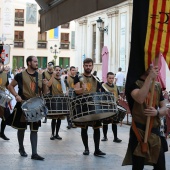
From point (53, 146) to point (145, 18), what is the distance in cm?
684

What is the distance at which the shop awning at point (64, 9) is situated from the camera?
563 centimetres

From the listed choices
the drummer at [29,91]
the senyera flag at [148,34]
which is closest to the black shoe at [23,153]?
the drummer at [29,91]

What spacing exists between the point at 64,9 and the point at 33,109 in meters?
3.05

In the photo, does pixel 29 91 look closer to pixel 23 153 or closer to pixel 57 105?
pixel 23 153

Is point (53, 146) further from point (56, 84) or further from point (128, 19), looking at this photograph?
point (128, 19)

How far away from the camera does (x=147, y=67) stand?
17.7 ft

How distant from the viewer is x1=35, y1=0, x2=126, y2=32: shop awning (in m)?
5.63

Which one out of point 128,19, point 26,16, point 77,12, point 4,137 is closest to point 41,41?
point 26,16

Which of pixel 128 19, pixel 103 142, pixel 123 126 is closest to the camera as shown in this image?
pixel 103 142

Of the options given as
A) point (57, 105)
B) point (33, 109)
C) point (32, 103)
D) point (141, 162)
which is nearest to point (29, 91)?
point (32, 103)

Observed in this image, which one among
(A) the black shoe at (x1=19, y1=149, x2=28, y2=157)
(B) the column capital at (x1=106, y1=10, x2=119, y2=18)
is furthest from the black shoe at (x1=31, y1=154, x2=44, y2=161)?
(B) the column capital at (x1=106, y1=10, x2=119, y2=18)

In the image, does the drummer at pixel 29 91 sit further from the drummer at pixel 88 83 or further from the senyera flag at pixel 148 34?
the senyera flag at pixel 148 34

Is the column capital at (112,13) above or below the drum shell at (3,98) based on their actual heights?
above

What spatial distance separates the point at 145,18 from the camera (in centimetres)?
539
